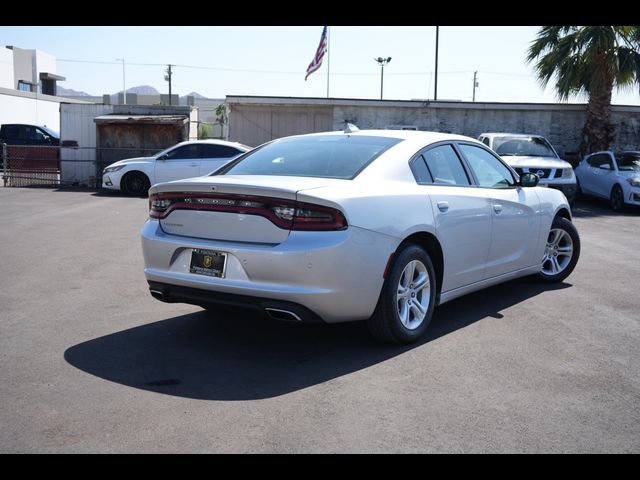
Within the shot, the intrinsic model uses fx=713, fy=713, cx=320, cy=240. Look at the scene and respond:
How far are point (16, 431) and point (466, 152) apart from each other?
435cm

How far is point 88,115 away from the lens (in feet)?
72.9

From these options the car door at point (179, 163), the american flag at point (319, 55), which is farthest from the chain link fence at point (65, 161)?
the american flag at point (319, 55)

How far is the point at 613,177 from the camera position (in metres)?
16.9

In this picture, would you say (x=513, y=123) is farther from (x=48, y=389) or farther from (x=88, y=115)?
(x=48, y=389)

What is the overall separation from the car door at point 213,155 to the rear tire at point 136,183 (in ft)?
5.32

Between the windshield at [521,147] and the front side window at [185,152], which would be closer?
the windshield at [521,147]

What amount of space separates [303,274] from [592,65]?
1925 centimetres

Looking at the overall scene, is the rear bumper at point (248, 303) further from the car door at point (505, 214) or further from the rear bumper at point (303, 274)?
the car door at point (505, 214)

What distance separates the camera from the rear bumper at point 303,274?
4.56 metres

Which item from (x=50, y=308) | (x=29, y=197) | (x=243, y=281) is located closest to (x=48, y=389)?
(x=243, y=281)

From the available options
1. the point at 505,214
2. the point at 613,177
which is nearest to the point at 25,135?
the point at 613,177

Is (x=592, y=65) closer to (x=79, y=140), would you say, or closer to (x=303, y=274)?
(x=79, y=140)

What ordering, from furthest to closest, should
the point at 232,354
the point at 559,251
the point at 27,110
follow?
the point at 27,110
the point at 559,251
the point at 232,354

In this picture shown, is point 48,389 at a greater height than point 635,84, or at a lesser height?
lesser
